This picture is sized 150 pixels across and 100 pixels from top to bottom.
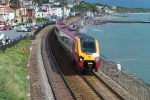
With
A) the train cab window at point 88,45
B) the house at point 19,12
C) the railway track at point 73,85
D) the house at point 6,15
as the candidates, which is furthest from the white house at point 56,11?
the train cab window at point 88,45

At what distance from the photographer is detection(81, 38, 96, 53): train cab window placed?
23606 millimetres

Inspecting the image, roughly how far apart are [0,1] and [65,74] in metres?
71.1

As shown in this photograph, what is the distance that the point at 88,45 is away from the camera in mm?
23875

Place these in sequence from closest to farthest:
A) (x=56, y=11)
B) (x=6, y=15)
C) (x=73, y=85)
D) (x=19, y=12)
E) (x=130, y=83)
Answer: (x=130, y=83), (x=73, y=85), (x=6, y=15), (x=19, y=12), (x=56, y=11)

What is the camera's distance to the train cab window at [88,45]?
2361cm

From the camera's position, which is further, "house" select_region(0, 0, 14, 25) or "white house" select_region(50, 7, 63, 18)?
"white house" select_region(50, 7, 63, 18)

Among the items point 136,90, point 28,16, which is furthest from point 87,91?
point 28,16

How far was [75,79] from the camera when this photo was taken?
2284cm

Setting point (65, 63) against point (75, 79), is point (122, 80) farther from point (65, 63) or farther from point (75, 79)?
point (65, 63)

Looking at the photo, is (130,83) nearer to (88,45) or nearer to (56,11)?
(88,45)

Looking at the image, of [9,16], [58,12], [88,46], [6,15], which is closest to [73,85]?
[88,46]

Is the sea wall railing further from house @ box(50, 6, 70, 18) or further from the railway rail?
house @ box(50, 6, 70, 18)

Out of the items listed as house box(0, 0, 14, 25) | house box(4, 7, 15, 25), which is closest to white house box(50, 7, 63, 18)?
house box(4, 7, 15, 25)

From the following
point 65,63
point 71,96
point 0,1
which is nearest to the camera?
point 71,96
